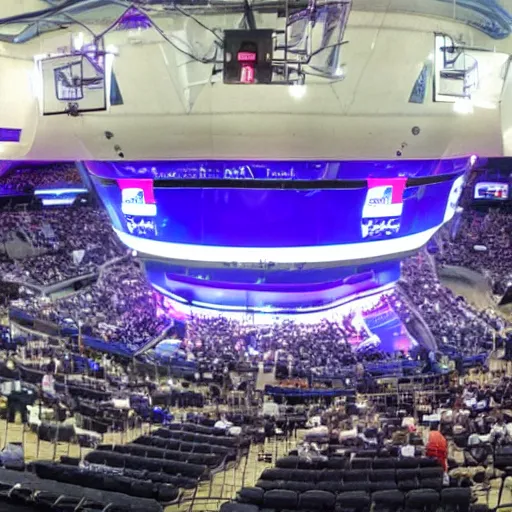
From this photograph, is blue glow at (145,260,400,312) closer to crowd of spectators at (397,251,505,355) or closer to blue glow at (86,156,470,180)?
crowd of spectators at (397,251,505,355)

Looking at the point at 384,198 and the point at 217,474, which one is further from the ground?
the point at 384,198

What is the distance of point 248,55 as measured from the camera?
241 inches

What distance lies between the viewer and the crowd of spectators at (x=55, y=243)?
15789 millimetres

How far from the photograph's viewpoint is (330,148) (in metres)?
10.9

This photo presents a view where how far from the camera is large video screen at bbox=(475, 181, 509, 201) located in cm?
1339

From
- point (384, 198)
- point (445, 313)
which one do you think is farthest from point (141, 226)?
point (445, 313)

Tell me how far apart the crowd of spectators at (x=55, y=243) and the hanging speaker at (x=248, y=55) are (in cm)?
993

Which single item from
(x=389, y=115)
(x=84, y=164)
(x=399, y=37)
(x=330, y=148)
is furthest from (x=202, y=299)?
(x=399, y=37)

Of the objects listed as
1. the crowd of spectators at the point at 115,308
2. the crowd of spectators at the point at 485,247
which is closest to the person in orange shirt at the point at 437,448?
the crowd of spectators at the point at 115,308

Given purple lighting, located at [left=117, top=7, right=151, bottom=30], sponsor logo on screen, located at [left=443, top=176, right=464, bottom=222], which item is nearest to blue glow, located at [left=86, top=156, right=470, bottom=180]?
sponsor logo on screen, located at [left=443, top=176, right=464, bottom=222]

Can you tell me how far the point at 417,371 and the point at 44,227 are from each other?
386 inches

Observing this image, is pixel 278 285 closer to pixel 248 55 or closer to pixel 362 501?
pixel 248 55

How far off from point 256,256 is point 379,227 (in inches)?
99.2

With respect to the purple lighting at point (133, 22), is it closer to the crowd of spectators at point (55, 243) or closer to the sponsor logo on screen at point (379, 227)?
the sponsor logo on screen at point (379, 227)
